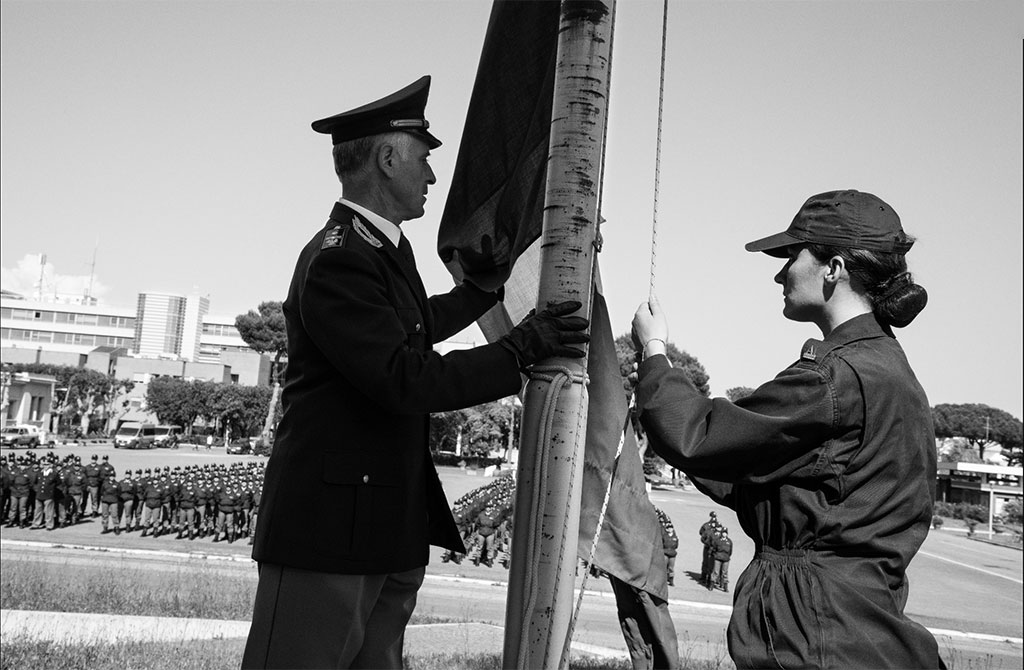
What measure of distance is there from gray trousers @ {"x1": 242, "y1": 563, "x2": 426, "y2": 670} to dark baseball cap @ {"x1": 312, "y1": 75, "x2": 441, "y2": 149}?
4.42 feet

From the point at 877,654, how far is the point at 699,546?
2218 cm

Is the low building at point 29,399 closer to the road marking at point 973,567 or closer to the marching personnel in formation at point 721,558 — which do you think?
the marching personnel in formation at point 721,558

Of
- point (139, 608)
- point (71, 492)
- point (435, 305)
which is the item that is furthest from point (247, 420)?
point (435, 305)

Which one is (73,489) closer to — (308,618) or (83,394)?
(308,618)

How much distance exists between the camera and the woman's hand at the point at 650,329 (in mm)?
2277

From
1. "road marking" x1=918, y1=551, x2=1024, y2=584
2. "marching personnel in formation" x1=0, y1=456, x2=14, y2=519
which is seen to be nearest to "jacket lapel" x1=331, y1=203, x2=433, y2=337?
"marching personnel in formation" x1=0, y1=456, x2=14, y2=519

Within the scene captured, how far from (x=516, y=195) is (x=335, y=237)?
765 millimetres

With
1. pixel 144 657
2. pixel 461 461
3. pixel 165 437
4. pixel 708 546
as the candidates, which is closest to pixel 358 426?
pixel 144 657

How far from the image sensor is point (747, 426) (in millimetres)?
1971

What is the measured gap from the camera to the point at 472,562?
1694 cm

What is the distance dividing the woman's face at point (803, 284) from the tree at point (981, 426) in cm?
9760

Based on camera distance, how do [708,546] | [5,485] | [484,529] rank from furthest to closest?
[5,485]
[484,529]
[708,546]

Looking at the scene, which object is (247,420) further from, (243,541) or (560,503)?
(560,503)

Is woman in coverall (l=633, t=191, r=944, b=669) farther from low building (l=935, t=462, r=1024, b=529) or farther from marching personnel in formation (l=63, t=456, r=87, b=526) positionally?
low building (l=935, t=462, r=1024, b=529)
